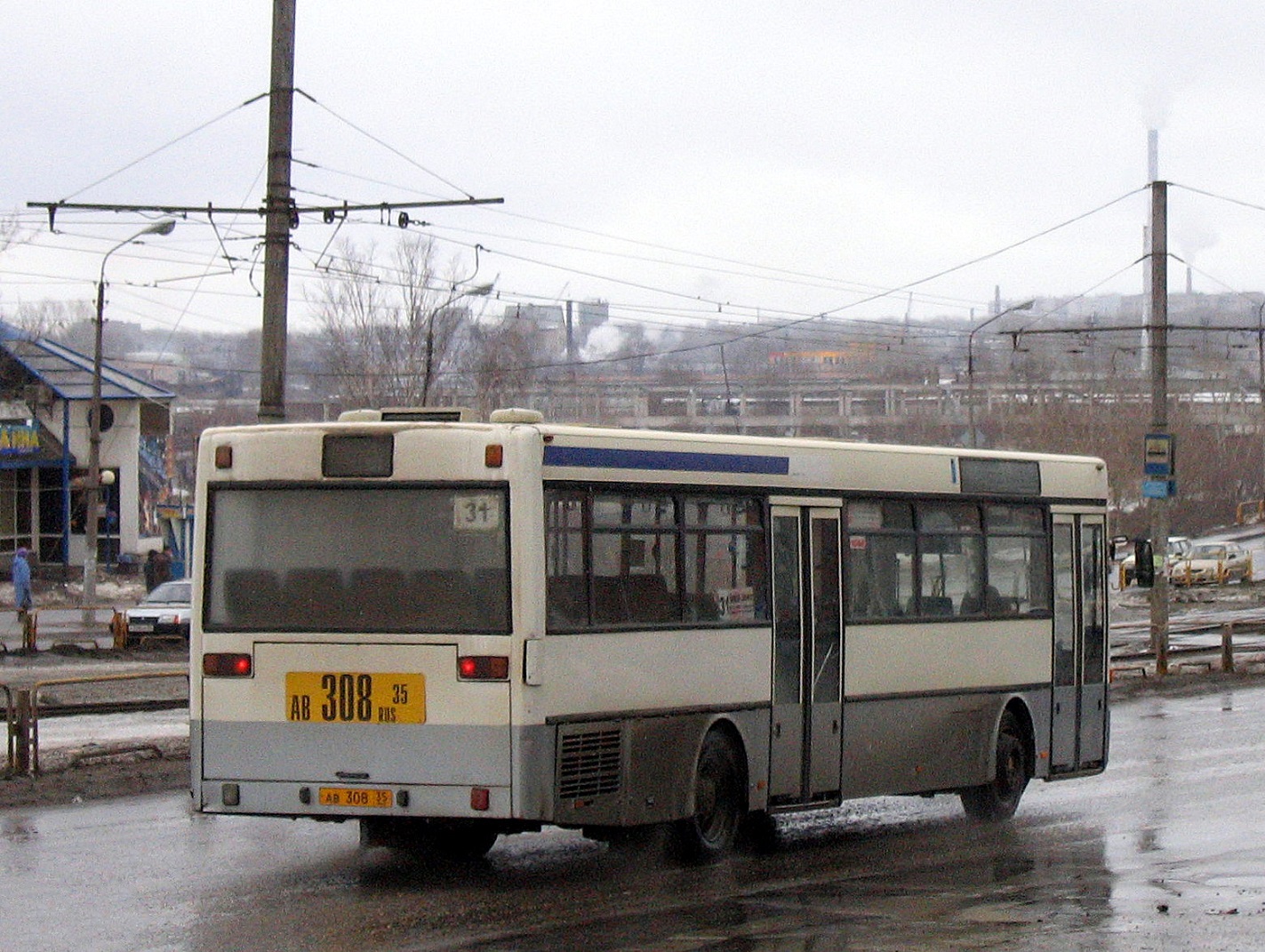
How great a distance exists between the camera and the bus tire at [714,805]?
11445 mm

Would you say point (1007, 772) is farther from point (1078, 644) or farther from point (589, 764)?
point (589, 764)

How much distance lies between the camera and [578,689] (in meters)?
10.5

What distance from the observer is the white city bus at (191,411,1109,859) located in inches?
404

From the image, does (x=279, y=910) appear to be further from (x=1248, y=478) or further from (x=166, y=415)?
(x=1248, y=478)

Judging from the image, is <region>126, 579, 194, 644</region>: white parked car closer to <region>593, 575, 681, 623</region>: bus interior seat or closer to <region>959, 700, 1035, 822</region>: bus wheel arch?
<region>959, 700, 1035, 822</region>: bus wheel arch

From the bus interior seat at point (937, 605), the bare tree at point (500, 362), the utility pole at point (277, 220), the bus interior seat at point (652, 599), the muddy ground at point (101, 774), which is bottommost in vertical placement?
the muddy ground at point (101, 774)

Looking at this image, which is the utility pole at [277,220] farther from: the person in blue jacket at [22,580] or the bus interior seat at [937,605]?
the person in blue jacket at [22,580]

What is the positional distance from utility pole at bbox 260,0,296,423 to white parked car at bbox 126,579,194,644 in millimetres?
17180

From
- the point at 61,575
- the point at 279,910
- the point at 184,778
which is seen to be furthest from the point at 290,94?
the point at 61,575

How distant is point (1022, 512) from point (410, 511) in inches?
228

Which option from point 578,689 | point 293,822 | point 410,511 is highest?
point 410,511

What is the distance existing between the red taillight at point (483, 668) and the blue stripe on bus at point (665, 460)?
1080 mm

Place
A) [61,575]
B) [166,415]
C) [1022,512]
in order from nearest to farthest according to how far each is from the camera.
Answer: [1022,512] → [61,575] → [166,415]

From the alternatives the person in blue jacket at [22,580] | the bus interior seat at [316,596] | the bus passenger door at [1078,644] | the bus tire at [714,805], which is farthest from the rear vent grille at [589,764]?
the person in blue jacket at [22,580]
